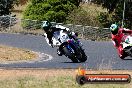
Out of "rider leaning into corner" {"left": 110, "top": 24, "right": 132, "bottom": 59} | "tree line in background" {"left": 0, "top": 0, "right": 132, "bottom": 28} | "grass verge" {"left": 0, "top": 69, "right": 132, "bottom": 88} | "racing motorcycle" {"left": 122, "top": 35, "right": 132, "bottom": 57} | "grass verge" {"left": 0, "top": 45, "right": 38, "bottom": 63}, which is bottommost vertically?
"tree line in background" {"left": 0, "top": 0, "right": 132, "bottom": 28}

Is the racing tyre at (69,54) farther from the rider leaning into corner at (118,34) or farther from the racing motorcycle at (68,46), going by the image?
the rider leaning into corner at (118,34)

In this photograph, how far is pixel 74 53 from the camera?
15.1 m

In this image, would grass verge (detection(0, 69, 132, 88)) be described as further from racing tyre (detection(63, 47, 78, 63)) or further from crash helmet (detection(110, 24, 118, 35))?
crash helmet (detection(110, 24, 118, 35))

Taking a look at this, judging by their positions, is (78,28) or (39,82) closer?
(39,82)

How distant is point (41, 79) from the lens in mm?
19656

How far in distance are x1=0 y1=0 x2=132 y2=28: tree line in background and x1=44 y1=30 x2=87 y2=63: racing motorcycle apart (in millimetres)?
37235

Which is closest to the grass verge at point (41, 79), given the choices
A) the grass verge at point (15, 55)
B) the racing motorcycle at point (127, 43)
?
the racing motorcycle at point (127, 43)

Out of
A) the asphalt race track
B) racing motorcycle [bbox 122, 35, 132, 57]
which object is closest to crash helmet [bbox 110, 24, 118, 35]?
racing motorcycle [bbox 122, 35, 132, 57]

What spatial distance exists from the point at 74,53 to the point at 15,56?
17.2 m

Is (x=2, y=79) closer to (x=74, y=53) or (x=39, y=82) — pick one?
(x=39, y=82)

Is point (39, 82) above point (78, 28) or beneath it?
above

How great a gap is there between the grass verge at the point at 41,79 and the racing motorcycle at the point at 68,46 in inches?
114

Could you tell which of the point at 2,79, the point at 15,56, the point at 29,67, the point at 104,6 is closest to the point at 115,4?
the point at 104,6

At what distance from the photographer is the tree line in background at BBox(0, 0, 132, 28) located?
53156 mm
